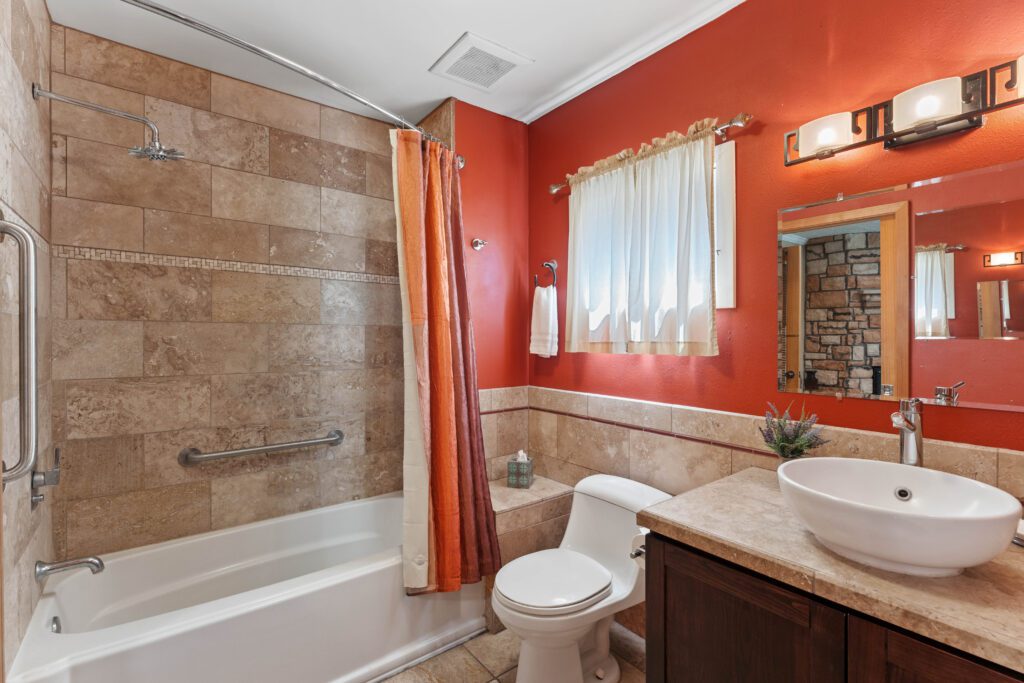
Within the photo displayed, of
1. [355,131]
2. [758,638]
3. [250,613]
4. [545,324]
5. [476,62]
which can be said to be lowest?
[250,613]

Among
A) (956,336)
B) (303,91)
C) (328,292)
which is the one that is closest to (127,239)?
(328,292)

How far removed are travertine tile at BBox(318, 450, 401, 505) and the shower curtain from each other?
29.2 inches

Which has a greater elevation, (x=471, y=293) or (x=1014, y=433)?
(x=471, y=293)

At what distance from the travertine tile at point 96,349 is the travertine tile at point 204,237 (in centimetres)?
37

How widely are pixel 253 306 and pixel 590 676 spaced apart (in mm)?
2225

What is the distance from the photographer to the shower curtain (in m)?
1.98

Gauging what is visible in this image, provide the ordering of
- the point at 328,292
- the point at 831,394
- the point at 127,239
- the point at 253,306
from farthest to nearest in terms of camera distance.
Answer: the point at 328,292 → the point at 253,306 → the point at 127,239 → the point at 831,394

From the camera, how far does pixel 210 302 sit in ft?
7.23

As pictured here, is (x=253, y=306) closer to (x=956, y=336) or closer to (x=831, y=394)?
(x=831, y=394)

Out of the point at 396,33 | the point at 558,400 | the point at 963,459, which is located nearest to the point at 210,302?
the point at 396,33

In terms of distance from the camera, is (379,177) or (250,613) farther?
(379,177)

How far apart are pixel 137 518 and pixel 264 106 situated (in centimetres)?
200

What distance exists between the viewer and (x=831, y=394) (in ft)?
5.26

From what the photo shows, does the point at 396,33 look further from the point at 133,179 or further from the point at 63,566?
the point at 63,566
